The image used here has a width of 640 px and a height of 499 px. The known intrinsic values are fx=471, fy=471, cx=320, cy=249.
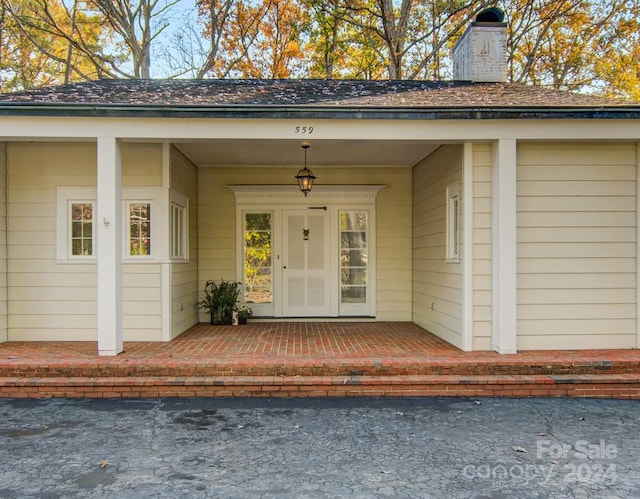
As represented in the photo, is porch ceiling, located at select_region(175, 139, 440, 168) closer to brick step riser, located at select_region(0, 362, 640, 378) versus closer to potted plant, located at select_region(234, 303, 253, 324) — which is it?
potted plant, located at select_region(234, 303, 253, 324)

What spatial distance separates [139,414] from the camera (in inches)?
164

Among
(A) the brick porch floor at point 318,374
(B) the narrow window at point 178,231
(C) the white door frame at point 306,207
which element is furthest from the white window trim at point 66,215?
(C) the white door frame at point 306,207

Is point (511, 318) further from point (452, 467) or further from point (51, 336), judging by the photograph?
point (51, 336)

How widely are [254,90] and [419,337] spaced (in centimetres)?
414

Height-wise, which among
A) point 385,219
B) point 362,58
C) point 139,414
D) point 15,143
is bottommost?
point 139,414

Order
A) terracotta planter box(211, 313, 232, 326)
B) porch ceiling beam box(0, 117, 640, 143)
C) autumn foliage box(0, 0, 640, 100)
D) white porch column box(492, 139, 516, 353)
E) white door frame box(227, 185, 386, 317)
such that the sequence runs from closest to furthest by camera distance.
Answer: porch ceiling beam box(0, 117, 640, 143)
white porch column box(492, 139, 516, 353)
terracotta planter box(211, 313, 232, 326)
white door frame box(227, 185, 386, 317)
autumn foliage box(0, 0, 640, 100)

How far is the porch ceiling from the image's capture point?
639 centimetres

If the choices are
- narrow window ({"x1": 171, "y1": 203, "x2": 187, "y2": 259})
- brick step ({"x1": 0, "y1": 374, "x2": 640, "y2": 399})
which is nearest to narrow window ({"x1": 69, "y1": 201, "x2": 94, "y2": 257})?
narrow window ({"x1": 171, "y1": 203, "x2": 187, "y2": 259})

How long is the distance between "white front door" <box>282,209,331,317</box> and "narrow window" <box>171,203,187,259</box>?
5.72ft

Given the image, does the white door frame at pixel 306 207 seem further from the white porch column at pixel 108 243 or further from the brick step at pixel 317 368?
the brick step at pixel 317 368

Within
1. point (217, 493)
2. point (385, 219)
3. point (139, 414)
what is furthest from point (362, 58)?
point (217, 493)

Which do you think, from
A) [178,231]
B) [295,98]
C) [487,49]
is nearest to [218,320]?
[178,231]

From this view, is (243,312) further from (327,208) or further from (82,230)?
(82,230)

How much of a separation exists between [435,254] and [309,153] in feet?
7.86
